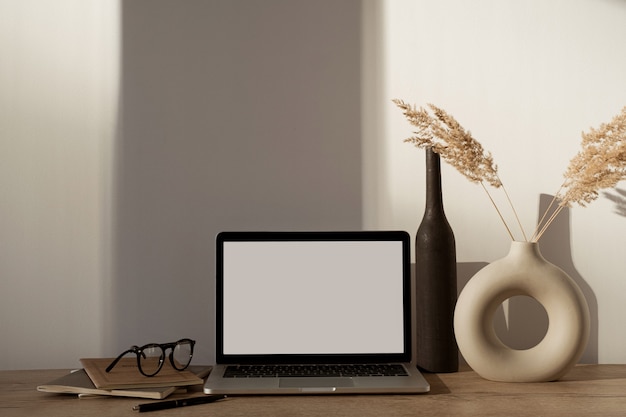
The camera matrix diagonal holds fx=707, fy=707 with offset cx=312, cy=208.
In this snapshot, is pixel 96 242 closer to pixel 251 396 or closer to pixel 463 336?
pixel 251 396

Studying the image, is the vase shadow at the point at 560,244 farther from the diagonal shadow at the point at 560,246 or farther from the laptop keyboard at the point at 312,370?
the laptop keyboard at the point at 312,370

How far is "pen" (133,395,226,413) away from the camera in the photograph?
3.60 ft

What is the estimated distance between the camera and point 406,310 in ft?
4.39

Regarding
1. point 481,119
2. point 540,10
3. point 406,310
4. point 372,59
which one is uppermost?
point 540,10

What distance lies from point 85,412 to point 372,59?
0.89 metres

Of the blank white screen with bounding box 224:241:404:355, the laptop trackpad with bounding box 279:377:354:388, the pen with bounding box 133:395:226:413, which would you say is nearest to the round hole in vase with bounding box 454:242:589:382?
the blank white screen with bounding box 224:241:404:355

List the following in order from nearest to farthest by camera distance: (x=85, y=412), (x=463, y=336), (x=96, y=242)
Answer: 1. (x=85, y=412)
2. (x=463, y=336)
3. (x=96, y=242)

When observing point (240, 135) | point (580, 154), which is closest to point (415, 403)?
point (580, 154)

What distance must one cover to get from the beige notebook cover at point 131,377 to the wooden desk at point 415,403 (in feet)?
0.09

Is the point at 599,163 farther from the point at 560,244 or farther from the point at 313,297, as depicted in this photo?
the point at 313,297

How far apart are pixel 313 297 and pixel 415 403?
0.31 m

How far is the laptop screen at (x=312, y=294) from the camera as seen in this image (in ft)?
4.36

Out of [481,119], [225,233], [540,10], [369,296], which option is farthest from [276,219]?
[540,10]

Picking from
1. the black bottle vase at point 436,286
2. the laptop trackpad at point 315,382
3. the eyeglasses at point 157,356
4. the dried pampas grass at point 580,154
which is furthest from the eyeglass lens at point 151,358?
the dried pampas grass at point 580,154
